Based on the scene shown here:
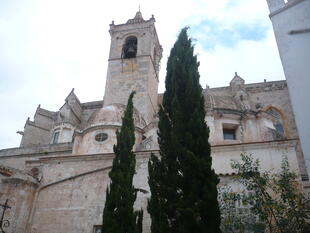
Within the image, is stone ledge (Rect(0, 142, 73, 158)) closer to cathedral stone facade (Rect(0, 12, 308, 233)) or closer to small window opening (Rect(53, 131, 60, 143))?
cathedral stone facade (Rect(0, 12, 308, 233))

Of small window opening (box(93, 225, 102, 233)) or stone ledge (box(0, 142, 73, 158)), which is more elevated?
stone ledge (box(0, 142, 73, 158))

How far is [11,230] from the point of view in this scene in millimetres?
11516

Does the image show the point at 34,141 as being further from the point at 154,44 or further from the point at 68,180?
the point at 68,180

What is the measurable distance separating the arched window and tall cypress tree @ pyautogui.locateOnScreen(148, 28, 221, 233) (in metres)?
16.6

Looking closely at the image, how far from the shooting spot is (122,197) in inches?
335

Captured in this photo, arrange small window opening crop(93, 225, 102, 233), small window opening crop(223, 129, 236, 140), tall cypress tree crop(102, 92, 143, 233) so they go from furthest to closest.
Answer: small window opening crop(223, 129, 236, 140) → small window opening crop(93, 225, 102, 233) → tall cypress tree crop(102, 92, 143, 233)

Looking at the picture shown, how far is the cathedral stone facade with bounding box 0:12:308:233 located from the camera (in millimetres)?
11930

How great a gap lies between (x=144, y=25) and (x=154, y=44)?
5.52ft

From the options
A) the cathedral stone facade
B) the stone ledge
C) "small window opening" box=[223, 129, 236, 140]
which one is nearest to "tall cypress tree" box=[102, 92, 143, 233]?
the cathedral stone facade

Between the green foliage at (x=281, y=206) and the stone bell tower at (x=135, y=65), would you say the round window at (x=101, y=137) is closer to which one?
the stone bell tower at (x=135, y=65)

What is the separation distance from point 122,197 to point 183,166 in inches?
98.1

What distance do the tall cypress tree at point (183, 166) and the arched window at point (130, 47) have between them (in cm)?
1657

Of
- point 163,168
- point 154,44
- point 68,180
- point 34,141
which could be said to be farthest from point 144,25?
point 163,168

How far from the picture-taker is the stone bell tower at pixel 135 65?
21823 mm
